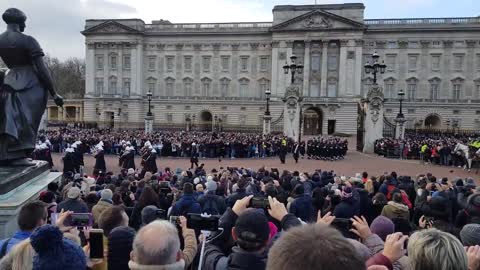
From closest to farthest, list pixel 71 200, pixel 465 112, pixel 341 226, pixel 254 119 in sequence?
pixel 341 226 < pixel 71 200 < pixel 465 112 < pixel 254 119

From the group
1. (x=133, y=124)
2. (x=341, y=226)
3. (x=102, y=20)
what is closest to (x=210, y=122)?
(x=133, y=124)

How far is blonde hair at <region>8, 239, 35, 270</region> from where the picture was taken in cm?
333

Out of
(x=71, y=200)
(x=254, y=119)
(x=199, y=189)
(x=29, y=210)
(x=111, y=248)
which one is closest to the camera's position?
(x=111, y=248)

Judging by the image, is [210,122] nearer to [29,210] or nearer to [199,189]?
[199,189]

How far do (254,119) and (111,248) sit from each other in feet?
214

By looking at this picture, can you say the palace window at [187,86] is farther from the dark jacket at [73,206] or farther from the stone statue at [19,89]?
the dark jacket at [73,206]

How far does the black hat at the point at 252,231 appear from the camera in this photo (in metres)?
3.37

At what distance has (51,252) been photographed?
10.4 ft

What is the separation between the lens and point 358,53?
64062mm

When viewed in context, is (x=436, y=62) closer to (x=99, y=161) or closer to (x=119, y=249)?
(x=99, y=161)

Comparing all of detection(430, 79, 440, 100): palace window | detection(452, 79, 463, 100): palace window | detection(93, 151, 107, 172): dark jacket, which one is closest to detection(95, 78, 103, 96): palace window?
detection(430, 79, 440, 100): palace window

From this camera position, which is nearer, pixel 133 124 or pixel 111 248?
pixel 111 248

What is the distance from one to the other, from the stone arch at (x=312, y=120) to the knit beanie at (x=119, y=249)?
60.7 meters

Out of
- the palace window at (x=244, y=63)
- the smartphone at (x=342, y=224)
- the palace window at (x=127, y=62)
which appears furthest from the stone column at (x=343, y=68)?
the smartphone at (x=342, y=224)
